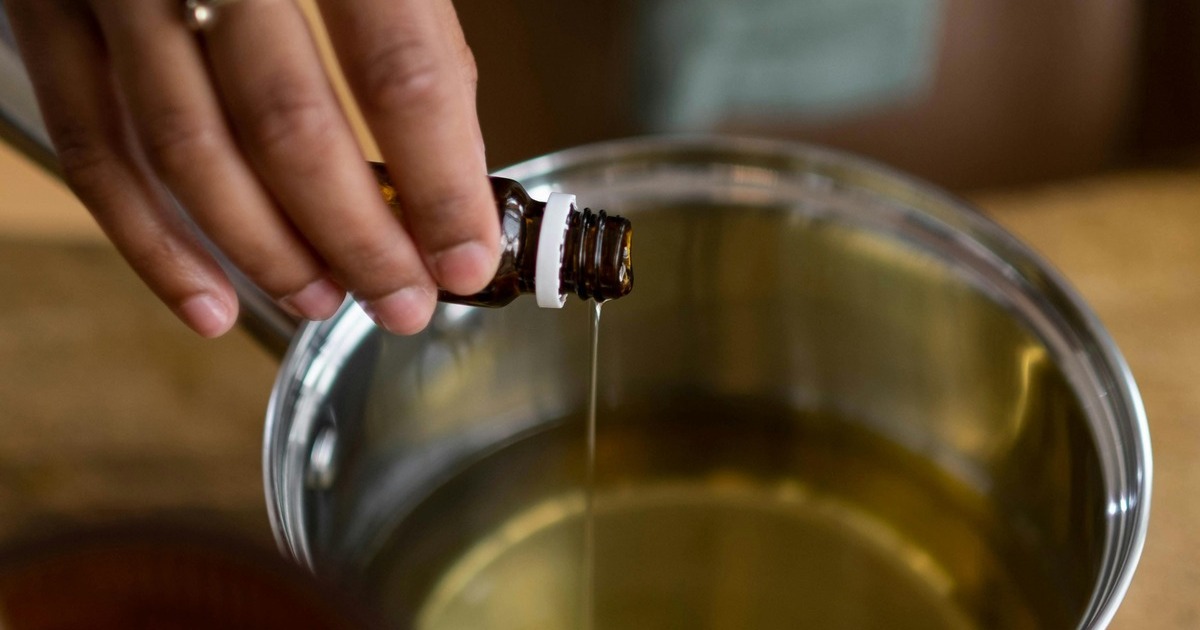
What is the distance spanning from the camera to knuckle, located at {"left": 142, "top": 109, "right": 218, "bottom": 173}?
0.35 meters

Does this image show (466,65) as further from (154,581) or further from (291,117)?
(154,581)

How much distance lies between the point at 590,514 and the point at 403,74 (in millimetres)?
422

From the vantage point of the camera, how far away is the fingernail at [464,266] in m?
0.37

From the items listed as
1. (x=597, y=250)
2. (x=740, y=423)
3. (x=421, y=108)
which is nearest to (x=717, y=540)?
(x=740, y=423)

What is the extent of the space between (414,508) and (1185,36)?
833mm

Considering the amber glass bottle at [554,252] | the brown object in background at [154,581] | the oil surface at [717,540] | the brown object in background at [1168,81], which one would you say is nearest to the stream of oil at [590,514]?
the oil surface at [717,540]

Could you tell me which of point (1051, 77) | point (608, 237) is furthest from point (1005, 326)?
point (1051, 77)

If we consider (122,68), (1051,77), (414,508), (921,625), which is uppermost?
(1051,77)

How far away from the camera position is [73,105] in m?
0.38

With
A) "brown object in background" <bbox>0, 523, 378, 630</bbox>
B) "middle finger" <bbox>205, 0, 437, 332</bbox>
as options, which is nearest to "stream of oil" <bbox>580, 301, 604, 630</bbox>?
"middle finger" <bbox>205, 0, 437, 332</bbox>

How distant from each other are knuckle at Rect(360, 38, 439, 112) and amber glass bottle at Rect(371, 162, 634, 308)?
0.08m

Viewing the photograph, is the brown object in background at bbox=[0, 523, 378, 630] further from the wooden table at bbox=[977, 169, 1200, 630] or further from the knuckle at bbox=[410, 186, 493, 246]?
the wooden table at bbox=[977, 169, 1200, 630]

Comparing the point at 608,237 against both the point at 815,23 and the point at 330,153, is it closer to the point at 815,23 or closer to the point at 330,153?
the point at 330,153

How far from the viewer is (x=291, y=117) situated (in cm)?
34
